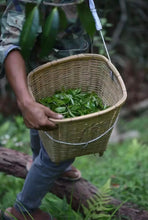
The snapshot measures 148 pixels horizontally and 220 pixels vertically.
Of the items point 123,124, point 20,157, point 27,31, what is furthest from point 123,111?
point 27,31

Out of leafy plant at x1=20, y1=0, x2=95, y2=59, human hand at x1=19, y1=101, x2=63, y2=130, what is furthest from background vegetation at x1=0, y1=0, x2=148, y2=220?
leafy plant at x1=20, y1=0, x2=95, y2=59

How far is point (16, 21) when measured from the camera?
219cm

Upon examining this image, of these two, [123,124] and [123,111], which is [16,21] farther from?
[123,111]

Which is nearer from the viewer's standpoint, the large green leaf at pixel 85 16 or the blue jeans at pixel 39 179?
the large green leaf at pixel 85 16

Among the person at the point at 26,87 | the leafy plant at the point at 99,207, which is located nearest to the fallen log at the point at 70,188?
the leafy plant at the point at 99,207

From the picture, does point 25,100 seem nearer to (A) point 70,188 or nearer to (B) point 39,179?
(B) point 39,179

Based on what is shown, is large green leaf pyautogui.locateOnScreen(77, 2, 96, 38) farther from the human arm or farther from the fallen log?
the fallen log

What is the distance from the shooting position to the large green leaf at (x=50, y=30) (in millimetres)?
1593

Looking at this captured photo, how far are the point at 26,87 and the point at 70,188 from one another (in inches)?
49.4

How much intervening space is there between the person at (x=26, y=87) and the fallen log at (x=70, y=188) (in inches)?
10.1

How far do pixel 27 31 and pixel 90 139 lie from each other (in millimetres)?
781

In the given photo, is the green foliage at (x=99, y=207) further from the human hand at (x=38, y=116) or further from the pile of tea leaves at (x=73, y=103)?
the human hand at (x=38, y=116)

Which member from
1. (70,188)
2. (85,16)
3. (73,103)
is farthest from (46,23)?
(70,188)

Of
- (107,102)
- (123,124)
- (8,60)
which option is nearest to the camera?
(8,60)
